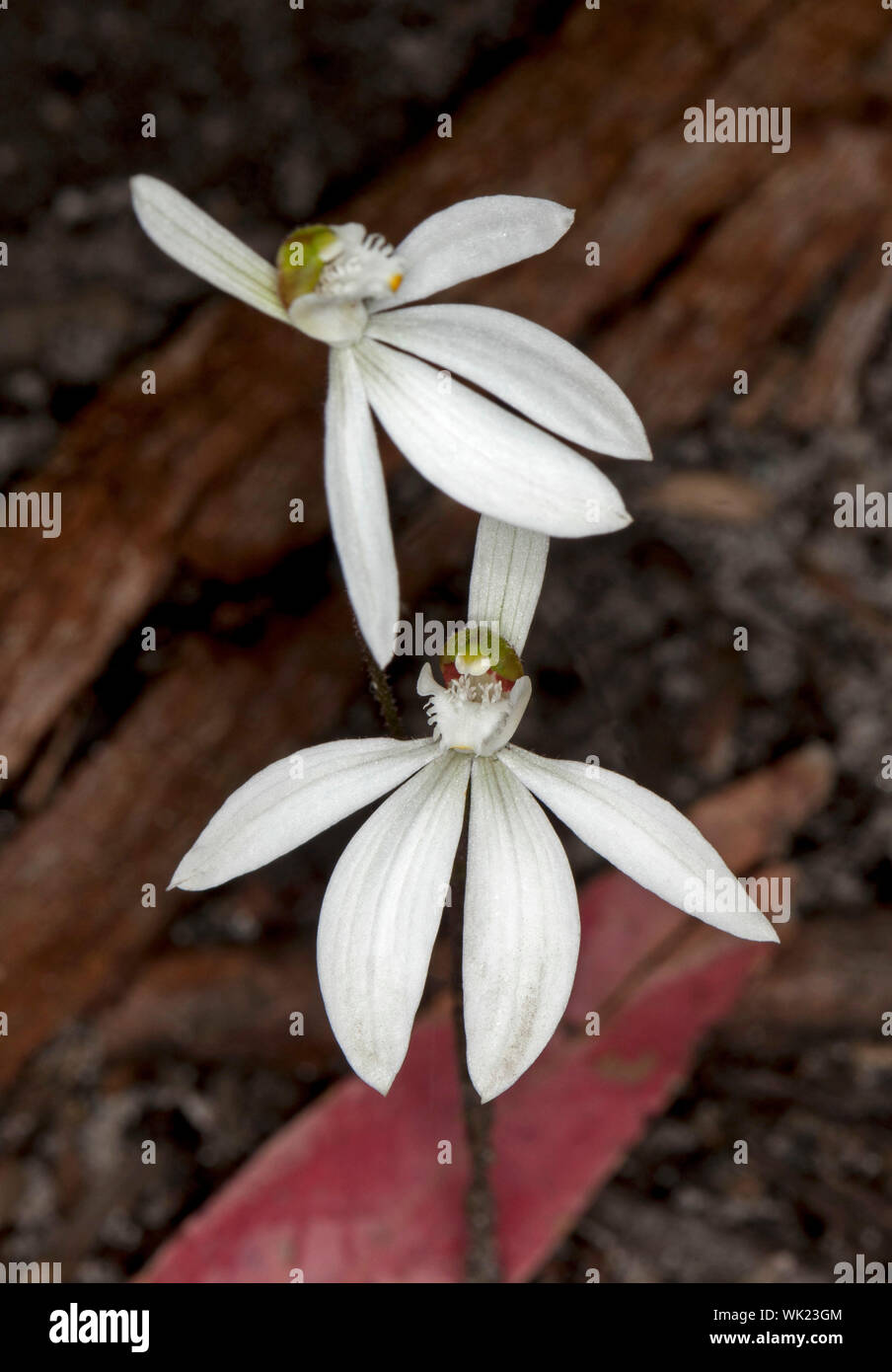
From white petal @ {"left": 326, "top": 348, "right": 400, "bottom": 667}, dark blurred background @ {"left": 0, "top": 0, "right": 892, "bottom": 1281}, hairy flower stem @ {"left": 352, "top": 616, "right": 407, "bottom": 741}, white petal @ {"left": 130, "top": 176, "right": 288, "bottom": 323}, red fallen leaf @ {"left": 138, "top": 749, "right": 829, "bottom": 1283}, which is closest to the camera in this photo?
white petal @ {"left": 326, "top": 348, "right": 400, "bottom": 667}

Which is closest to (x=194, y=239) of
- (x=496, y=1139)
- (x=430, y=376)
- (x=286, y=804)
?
(x=430, y=376)

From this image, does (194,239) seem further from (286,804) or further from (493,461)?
(286,804)

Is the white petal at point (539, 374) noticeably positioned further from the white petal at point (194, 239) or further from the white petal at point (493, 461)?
the white petal at point (194, 239)

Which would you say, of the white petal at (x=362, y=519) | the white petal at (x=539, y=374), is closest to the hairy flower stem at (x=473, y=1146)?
the white petal at (x=362, y=519)

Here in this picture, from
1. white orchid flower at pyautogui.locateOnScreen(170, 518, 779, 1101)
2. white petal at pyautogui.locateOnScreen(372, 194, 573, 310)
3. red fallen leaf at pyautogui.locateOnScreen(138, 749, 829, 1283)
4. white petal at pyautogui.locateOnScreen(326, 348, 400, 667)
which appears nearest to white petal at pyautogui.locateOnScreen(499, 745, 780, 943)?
white orchid flower at pyautogui.locateOnScreen(170, 518, 779, 1101)

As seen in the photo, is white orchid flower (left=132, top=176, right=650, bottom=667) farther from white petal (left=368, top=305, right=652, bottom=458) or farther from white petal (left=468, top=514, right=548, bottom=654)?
white petal (left=468, top=514, right=548, bottom=654)

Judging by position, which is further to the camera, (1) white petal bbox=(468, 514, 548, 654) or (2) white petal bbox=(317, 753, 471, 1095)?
(1) white petal bbox=(468, 514, 548, 654)
